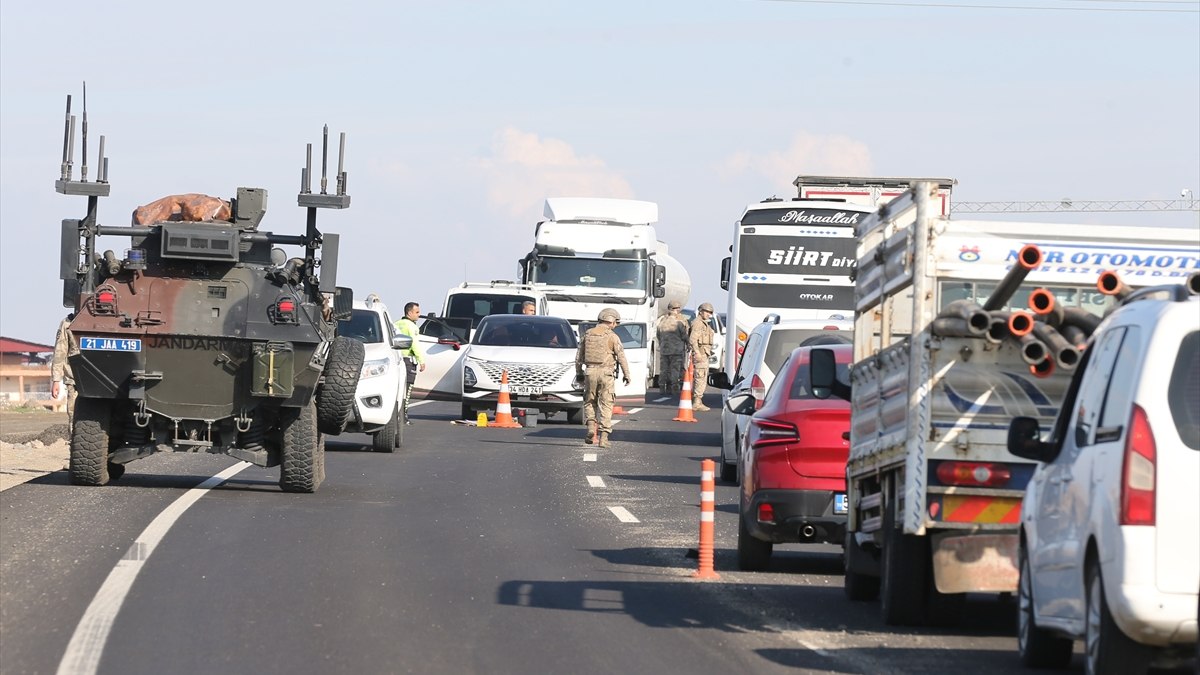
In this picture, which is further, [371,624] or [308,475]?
[308,475]

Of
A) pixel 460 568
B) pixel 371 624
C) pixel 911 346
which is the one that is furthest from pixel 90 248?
pixel 911 346

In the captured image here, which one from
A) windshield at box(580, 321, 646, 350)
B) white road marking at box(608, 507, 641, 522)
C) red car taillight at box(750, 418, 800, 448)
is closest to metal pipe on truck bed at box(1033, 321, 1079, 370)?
red car taillight at box(750, 418, 800, 448)

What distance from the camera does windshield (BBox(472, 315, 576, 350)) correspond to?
31078 millimetres

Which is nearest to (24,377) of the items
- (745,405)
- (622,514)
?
(622,514)

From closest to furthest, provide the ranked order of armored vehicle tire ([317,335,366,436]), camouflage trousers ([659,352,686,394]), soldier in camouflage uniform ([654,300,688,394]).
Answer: armored vehicle tire ([317,335,366,436]) < soldier in camouflage uniform ([654,300,688,394]) < camouflage trousers ([659,352,686,394])

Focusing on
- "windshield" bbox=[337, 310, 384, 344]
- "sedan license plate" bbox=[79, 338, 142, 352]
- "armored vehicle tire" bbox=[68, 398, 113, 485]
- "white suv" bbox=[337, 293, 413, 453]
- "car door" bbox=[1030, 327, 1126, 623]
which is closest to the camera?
"car door" bbox=[1030, 327, 1126, 623]

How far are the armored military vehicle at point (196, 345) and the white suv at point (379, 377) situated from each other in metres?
4.01

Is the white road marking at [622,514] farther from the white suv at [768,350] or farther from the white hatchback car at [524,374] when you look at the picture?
the white hatchback car at [524,374]

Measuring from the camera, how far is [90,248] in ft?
59.6

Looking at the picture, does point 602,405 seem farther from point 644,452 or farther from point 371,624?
point 371,624

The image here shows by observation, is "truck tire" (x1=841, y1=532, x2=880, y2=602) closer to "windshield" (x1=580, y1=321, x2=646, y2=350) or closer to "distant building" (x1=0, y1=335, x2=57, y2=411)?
"distant building" (x1=0, y1=335, x2=57, y2=411)

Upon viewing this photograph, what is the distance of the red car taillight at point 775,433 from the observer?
1289cm

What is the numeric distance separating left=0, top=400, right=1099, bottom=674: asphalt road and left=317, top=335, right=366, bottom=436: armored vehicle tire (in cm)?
67

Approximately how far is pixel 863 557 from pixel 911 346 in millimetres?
2016
